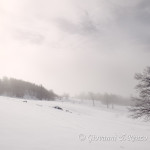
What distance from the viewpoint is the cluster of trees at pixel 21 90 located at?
10131 centimetres

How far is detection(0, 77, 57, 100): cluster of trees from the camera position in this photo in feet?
332

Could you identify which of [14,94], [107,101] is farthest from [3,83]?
[107,101]

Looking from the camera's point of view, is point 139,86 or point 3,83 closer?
point 139,86

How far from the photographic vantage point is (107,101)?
106m

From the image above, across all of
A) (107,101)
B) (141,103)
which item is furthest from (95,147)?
(107,101)

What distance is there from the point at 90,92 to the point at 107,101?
1477 cm

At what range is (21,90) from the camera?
353 feet

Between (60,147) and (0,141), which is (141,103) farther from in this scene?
(0,141)

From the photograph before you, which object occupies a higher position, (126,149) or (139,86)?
(139,86)

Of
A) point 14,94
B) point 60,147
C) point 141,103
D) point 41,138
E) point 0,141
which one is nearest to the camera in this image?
point 0,141

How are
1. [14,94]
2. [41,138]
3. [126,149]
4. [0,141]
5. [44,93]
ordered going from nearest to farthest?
[0,141] → [41,138] → [126,149] → [14,94] → [44,93]

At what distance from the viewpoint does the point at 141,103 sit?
18875 mm

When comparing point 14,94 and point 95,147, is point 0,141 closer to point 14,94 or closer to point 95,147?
point 95,147

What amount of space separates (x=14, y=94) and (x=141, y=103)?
9472cm
